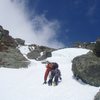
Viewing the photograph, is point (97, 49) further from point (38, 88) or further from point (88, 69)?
point (38, 88)

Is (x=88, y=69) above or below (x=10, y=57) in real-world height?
below

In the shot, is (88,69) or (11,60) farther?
(11,60)

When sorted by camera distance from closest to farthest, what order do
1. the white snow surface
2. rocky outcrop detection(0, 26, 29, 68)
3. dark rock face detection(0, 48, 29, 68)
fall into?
the white snow surface, dark rock face detection(0, 48, 29, 68), rocky outcrop detection(0, 26, 29, 68)

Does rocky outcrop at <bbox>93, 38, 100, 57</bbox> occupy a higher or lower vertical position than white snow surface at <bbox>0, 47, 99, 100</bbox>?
higher

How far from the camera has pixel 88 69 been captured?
28391mm

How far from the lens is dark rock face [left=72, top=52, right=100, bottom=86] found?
2794 cm

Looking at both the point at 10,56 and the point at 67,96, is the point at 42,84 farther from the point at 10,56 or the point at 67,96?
the point at 10,56

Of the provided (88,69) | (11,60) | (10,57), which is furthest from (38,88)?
(10,57)

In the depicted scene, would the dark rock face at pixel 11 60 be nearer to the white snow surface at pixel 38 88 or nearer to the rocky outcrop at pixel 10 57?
the rocky outcrop at pixel 10 57

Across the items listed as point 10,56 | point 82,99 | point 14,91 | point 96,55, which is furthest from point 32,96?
point 10,56

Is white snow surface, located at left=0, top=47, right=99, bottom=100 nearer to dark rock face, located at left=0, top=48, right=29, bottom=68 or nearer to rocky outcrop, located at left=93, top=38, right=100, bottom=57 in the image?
rocky outcrop, located at left=93, top=38, right=100, bottom=57

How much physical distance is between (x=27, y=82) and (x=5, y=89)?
8.49ft

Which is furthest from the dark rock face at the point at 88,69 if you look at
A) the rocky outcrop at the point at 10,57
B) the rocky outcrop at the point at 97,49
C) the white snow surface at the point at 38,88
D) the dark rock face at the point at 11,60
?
the rocky outcrop at the point at 10,57

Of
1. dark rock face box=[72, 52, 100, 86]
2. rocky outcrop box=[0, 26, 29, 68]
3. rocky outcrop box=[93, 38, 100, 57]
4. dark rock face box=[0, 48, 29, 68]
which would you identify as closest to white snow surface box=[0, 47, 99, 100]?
dark rock face box=[72, 52, 100, 86]
